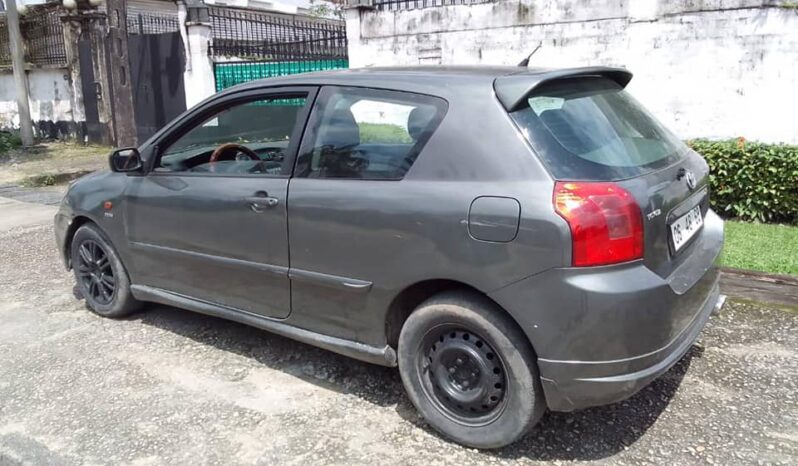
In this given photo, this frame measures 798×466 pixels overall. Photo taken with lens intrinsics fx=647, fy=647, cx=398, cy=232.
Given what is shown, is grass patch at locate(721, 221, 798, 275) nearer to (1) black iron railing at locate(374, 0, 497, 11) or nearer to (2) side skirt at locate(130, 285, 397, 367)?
(2) side skirt at locate(130, 285, 397, 367)

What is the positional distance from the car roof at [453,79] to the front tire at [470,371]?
0.92 metres

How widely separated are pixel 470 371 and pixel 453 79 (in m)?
1.35

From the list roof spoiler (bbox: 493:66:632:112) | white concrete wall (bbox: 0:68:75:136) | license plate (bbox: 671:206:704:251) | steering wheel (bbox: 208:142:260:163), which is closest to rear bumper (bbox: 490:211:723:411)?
license plate (bbox: 671:206:704:251)

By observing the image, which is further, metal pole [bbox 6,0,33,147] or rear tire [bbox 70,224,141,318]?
metal pole [bbox 6,0,33,147]

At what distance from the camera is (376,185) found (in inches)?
121

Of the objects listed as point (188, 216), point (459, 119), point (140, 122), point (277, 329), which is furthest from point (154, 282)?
point (140, 122)

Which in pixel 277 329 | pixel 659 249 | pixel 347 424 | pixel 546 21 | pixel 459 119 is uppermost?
pixel 546 21

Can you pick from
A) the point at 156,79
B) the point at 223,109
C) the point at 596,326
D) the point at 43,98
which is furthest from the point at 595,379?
the point at 43,98

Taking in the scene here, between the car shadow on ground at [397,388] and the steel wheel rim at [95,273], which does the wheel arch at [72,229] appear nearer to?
the steel wheel rim at [95,273]

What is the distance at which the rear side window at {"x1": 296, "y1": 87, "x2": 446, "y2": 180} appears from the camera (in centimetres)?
302

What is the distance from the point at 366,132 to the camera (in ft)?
10.6

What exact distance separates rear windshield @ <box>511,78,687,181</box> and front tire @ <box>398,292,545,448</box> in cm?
71

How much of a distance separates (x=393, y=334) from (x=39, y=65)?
647 inches

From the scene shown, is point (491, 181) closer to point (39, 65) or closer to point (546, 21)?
point (546, 21)
